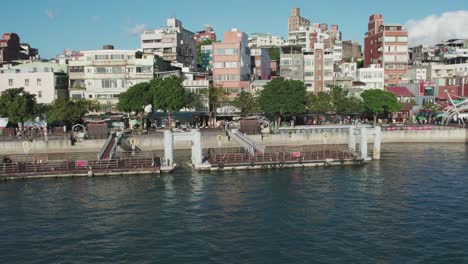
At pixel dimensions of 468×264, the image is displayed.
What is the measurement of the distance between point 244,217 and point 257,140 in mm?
47058

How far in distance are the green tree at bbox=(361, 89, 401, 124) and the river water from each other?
49.1m

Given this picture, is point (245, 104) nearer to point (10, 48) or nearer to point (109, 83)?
point (109, 83)

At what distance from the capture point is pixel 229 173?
6212 cm

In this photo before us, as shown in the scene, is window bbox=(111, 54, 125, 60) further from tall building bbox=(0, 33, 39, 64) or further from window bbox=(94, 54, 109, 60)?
tall building bbox=(0, 33, 39, 64)

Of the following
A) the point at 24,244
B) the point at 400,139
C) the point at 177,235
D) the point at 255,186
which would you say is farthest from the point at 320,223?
the point at 400,139

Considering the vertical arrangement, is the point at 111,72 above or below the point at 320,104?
above

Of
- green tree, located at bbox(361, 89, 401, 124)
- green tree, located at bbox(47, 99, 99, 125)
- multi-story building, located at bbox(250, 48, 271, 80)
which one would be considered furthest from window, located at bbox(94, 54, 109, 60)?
green tree, located at bbox(361, 89, 401, 124)

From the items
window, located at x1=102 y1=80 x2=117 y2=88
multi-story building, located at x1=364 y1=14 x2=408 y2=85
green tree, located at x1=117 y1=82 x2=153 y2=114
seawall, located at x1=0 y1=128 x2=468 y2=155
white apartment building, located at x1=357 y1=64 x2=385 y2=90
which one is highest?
multi-story building, located at x1=364 y1=14 x2=408 y2=85

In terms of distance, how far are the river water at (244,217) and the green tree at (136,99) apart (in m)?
37.3

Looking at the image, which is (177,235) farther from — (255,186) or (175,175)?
(175,175)

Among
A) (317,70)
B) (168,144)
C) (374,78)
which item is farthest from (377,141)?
(374,78)

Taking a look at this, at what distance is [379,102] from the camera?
365ft

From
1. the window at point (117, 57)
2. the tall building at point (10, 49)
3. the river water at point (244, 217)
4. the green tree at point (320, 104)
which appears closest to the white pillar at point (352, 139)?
the river water at point (244, 217)

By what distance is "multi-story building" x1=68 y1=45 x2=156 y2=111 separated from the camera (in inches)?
4257
